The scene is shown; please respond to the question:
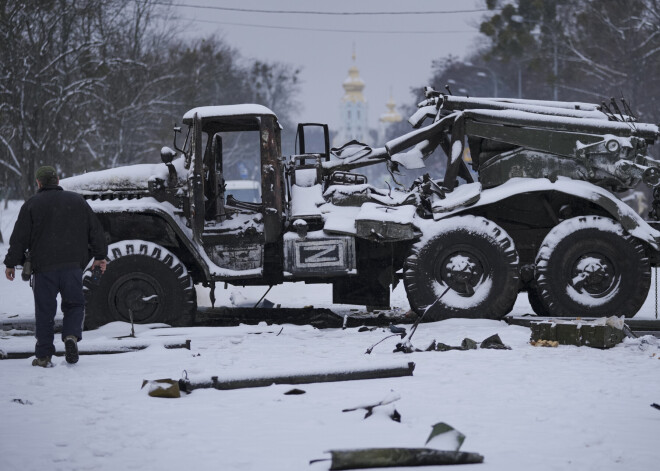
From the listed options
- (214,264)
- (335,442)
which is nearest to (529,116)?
(214,264)

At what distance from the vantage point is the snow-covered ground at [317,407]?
5176 millimetres

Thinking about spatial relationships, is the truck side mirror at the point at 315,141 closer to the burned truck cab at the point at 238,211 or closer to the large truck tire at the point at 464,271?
the burned truck cab at the point at 238,211

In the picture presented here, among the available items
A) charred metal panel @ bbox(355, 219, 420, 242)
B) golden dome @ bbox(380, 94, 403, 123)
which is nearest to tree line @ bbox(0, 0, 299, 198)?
charred metal panel @ bbox(355, 219, 420, 242)

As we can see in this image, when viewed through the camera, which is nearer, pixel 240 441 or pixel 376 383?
pixel 240 441

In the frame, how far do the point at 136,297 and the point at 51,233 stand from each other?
247cm

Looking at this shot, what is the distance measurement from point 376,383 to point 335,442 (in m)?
1.72

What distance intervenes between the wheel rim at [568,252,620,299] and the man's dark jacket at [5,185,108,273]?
5394 mm

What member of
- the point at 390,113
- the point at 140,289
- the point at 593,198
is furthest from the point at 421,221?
the point at 390,113

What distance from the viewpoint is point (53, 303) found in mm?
8047

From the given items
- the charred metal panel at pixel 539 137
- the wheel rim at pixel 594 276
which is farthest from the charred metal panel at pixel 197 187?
the wheel rim at pixel 594 276

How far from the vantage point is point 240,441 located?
17.9 feet

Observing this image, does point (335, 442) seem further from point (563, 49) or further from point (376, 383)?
point (563, 49)

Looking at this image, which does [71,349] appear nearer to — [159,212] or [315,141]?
[159,212]

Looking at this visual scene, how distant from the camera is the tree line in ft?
83.9
